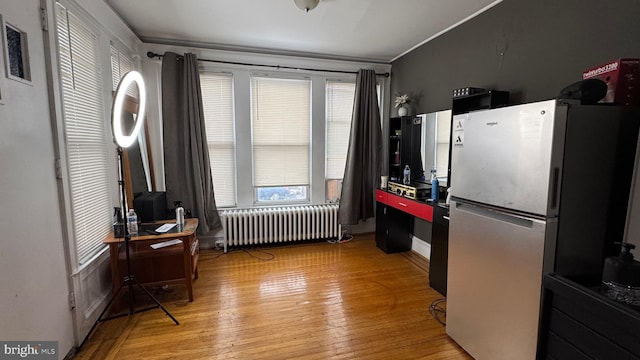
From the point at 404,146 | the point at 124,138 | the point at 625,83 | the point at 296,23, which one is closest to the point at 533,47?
the point at 625,83

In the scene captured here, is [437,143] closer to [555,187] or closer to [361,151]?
[361,151]

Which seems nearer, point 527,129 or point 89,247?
point 527,129

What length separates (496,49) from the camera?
2510 mm

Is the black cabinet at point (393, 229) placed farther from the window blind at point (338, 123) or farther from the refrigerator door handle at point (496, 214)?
the refrigerator door handle at point (496, 214)

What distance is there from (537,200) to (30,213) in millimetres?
2615

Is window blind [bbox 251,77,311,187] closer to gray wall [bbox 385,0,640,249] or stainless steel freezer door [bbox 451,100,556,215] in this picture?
gray wall [bbox 385,0,640,249]

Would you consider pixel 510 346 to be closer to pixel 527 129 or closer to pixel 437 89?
pixel 527 129

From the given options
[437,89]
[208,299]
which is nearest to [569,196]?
[437,89]

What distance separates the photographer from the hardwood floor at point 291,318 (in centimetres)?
195

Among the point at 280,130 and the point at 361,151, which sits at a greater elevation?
the point at 280,130

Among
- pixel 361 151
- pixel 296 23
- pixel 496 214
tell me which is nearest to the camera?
pixel 496 214

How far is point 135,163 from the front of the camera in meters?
3.00

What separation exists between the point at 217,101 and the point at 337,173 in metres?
1.87

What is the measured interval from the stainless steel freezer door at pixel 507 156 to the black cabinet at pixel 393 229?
5.87 ft
